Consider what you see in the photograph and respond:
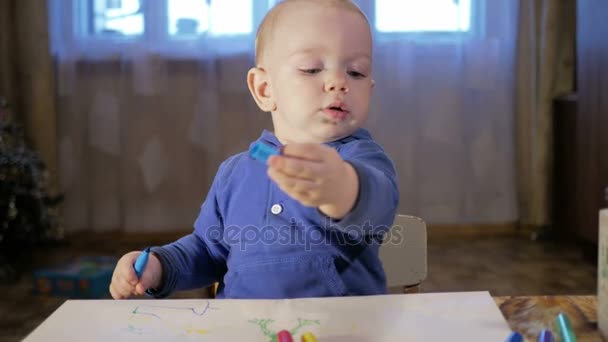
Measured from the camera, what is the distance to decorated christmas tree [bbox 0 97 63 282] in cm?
244

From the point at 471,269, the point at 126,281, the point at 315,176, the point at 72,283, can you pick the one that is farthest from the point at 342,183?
the point at 471,269

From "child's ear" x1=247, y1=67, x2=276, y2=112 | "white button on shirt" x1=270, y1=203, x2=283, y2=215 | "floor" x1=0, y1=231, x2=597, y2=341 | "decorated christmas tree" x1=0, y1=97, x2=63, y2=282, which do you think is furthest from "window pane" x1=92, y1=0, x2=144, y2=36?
"white button on shirt" x1=270, y1=203, x2=283, y2=215

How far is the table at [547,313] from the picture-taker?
0.58 metres

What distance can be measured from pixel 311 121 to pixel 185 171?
2376 millimetres

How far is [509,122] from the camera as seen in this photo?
303 centimetres

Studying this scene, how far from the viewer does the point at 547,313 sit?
0.61 meters

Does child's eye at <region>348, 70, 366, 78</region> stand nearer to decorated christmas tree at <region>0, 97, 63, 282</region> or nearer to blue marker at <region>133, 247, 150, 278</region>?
blue marker at <region>133, 247, 150, 278</region>

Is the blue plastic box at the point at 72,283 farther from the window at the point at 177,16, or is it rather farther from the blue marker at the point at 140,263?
the blue marker at the point at 140,263

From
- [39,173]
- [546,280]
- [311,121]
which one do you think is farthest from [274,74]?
[39,173]

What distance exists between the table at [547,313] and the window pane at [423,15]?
237 cm

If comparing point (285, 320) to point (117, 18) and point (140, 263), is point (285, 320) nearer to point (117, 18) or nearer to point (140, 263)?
point (140, 263)

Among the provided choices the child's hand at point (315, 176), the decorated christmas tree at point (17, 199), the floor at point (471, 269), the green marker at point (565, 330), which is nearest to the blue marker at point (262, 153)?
the child's hand at point (315, 176)

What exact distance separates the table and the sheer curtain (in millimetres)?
2353

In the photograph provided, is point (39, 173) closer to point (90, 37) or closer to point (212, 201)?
point (90, 37)
